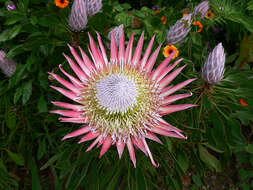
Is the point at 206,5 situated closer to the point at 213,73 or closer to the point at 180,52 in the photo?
the point at 180,52

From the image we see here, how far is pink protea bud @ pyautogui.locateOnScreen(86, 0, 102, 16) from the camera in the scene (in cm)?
137

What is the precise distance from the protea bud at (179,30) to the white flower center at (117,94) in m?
0.45

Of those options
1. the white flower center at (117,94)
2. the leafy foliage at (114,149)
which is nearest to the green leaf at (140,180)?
the leafy foliage at (114,149)

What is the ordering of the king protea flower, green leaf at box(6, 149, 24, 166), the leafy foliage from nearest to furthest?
the king protea flower < the leafy foliage < green leaf at box(6, 149, 24, 166)

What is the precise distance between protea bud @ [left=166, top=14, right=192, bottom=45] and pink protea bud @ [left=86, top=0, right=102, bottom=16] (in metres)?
0.48

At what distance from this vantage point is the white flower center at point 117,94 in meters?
1.25

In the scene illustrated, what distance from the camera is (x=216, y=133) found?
1339mm

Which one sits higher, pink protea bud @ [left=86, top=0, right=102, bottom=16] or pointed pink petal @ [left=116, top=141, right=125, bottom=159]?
pink protea bud @ [left=86, top=0, right=102, bottom=16]

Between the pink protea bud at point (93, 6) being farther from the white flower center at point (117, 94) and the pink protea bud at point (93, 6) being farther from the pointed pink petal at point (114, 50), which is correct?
the white flower center at point (117, 94)

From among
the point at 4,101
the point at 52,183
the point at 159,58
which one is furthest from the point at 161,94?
the point at 52,183

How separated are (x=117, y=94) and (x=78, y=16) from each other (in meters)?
0.48

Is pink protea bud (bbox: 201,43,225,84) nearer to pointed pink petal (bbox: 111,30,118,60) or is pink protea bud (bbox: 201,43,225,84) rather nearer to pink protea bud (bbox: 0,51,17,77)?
pointed pink petal (bbox: 111,30,118,60)

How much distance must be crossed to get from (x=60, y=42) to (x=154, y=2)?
58.6 inches

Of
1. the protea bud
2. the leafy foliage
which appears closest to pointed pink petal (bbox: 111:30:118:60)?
the leafy foliage
